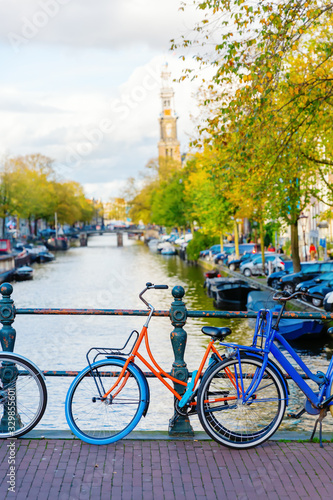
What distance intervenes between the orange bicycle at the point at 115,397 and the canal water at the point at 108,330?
214cm

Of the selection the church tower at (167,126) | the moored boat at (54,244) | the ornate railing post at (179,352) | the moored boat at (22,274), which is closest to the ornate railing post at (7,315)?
the ornate railing post at (179,352)

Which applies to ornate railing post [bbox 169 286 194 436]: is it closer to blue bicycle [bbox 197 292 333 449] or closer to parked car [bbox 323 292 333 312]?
blue bicycle [bbox 197 292 333 449]

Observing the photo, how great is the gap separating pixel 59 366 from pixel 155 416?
646 centimetres

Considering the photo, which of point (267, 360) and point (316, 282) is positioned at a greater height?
point (267, 360)

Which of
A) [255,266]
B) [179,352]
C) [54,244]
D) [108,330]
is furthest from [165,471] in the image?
[54,244]

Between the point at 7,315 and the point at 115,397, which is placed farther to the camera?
the point at 7,315

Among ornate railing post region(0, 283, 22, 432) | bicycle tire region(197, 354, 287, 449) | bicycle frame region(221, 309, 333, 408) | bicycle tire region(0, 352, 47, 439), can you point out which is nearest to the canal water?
bicycle frame region(221, 309, 333, 408)

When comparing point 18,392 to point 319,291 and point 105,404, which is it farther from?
point 319,291

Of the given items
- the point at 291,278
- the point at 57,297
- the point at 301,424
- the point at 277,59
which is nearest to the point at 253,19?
the point at 277,59

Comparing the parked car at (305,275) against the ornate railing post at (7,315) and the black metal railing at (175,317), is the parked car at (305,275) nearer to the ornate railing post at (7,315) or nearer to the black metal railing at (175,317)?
the black metal railing at (175,317)

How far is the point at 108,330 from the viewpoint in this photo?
24.2m

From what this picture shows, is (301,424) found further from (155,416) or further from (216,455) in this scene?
(216,455)

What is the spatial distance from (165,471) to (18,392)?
1.51m

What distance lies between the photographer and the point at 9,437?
16.7 ft
